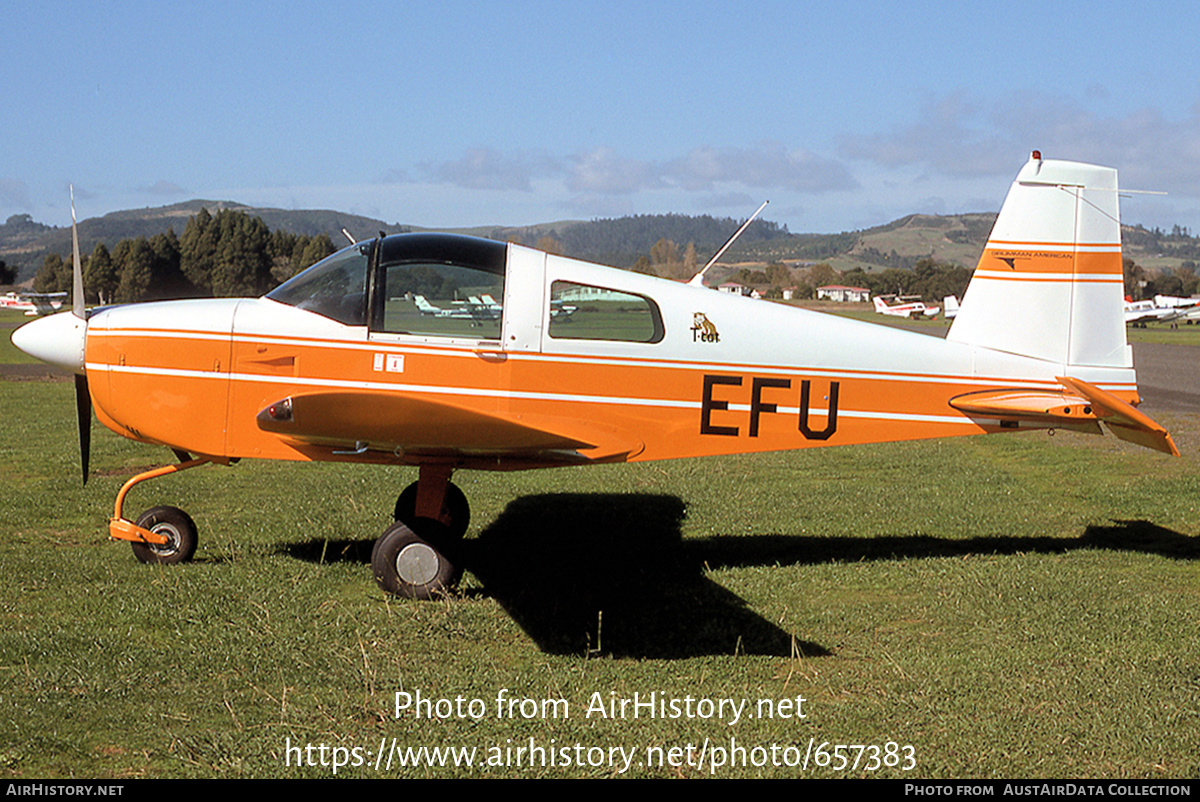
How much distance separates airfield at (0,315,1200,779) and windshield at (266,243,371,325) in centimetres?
185

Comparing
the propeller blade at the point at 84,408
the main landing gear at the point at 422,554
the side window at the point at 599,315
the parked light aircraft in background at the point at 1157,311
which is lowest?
the main landing gear at the point at 422,554

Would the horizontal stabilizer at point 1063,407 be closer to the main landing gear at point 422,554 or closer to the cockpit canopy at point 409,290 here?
the cockpit canopy at point 409,290

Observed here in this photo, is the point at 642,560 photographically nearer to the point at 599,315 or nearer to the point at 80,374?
the point at 599,315

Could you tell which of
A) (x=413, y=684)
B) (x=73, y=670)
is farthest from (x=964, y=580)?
(x=73, y=670)

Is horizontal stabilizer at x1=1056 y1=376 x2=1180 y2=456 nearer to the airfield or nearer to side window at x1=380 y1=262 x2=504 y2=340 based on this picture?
the airfield

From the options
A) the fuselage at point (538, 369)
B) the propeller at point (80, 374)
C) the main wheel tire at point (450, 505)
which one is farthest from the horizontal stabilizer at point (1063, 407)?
the propeller at point (80, 374)

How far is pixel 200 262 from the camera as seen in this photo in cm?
10694

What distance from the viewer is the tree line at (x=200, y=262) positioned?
101062 mm

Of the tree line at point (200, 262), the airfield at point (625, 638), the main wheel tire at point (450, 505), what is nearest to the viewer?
the airfield at point (625, 638)

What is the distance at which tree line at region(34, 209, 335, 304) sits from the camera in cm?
10106

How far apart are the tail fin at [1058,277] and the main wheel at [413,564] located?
414cm

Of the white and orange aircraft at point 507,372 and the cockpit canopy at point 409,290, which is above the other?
the cockpit canopy at point 409,290

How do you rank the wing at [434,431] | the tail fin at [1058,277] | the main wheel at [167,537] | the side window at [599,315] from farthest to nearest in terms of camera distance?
the tail fin at [1058,277], the main wheel at [167,537], the side window at [599,315], the wing at [434,431]
